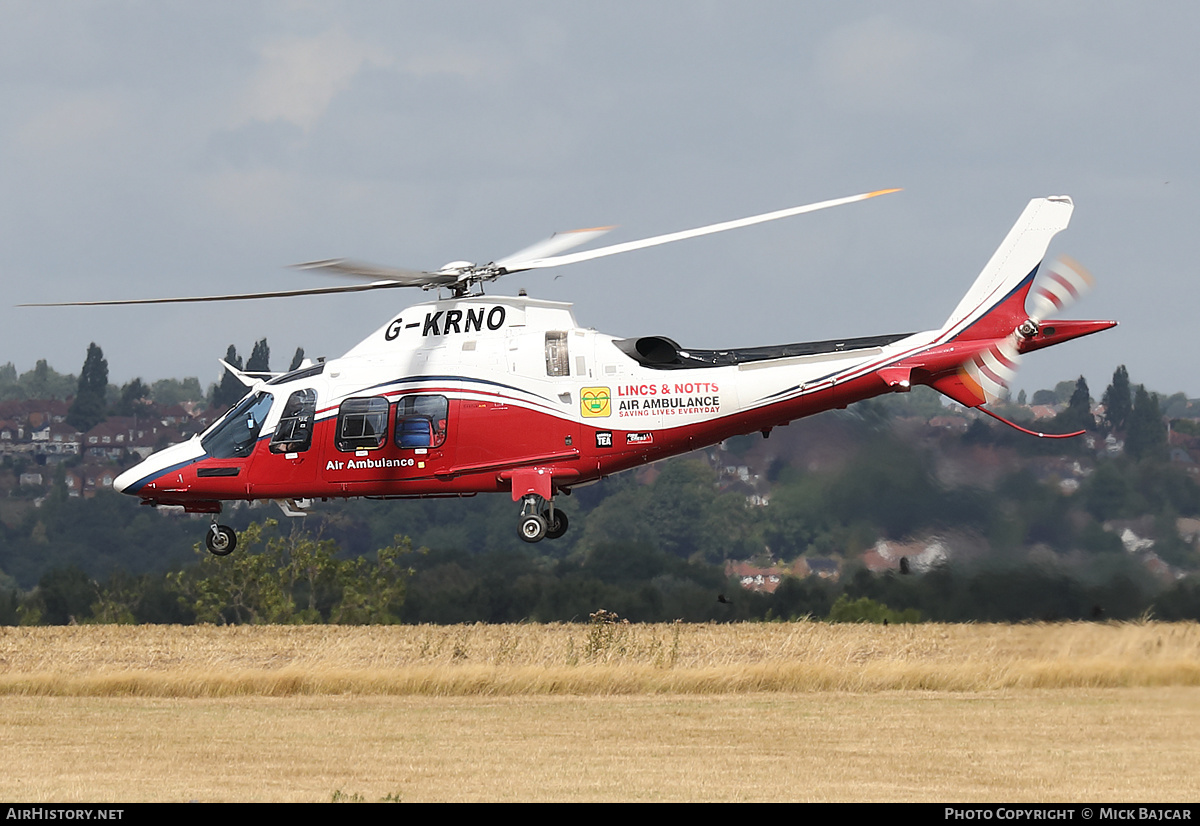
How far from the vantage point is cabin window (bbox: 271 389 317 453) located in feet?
100

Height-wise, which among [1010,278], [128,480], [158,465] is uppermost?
[1010,278]

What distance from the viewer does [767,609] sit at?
46.1m

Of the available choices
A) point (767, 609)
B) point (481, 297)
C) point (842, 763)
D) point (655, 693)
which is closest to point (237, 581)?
point (767, 609)

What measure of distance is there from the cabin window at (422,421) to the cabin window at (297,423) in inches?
67.6

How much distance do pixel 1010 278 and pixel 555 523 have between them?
27.6 feet

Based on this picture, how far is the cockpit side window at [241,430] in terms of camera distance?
31281 millimetres

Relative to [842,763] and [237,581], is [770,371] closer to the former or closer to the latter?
[842,763]

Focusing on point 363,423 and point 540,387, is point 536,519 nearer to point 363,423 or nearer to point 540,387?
point 540,387

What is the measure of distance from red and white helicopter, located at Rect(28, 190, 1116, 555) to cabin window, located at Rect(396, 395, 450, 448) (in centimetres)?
2

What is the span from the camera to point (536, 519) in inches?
1158

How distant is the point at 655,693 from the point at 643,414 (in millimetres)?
9825

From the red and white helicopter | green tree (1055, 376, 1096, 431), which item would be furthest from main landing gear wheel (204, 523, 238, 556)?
green tree (1055, 376, 1096, 431)

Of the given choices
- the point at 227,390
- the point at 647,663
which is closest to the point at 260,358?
the point at 227,390

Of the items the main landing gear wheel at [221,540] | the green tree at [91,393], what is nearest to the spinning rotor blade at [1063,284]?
the main landing gear wheel at [221,540]
